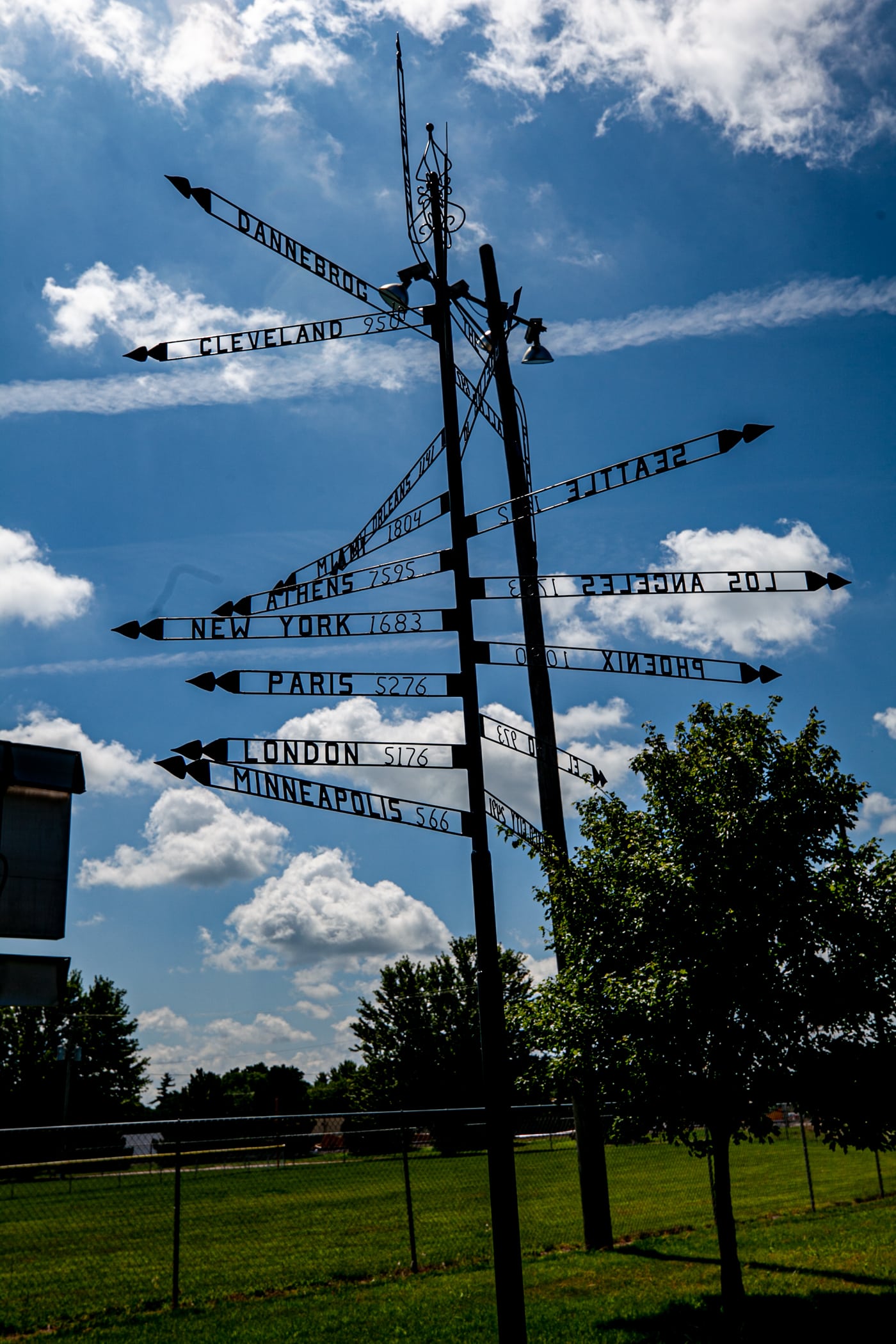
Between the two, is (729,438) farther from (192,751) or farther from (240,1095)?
(240,1095)

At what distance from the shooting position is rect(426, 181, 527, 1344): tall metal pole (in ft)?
17.8

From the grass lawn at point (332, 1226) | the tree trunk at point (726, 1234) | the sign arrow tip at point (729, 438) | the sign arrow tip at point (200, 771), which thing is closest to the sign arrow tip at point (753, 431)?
the sign arrow tip at point (729, 438)

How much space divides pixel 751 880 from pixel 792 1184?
56.2 feet

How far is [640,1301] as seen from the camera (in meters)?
9.52

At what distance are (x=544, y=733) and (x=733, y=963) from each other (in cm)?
503

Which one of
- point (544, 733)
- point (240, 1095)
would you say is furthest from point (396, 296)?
point (240, 1095)

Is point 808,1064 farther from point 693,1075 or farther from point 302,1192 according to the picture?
point 302,1192

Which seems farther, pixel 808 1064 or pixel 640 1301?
pixel 640 1301

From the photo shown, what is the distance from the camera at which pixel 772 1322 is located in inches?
343

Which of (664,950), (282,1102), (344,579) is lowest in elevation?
(282,1102)

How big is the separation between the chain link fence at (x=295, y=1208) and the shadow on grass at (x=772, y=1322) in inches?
152

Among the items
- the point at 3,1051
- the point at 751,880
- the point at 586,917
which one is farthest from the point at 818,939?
the point at 3,1051

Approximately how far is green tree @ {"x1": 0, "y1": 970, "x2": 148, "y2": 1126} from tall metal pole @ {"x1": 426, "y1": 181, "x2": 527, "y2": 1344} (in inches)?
1811

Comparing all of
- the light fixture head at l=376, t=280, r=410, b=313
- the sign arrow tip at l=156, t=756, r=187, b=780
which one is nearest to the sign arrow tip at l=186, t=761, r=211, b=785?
the sign arrow tip at l=156, t=756, r=187, b=780
